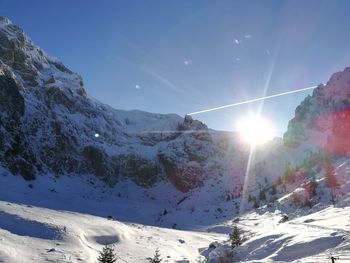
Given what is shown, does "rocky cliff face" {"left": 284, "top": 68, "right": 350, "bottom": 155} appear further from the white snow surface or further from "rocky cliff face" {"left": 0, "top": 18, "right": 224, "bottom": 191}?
"rocky cliff face" {"left": 0, "top": 18, "right": 224, "bottom": 191}

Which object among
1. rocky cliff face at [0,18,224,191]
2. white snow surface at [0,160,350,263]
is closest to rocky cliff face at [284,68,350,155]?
white snow surface at [0,160,350,263]

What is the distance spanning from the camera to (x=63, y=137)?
145 meters

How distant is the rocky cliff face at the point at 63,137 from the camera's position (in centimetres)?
12531

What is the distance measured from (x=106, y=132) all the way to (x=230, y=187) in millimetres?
65501

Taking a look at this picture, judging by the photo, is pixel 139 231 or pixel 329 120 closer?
pixel 139 231

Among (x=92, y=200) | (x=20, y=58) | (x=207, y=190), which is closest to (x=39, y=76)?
(x=20, y=58)

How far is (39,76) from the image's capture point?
164 m

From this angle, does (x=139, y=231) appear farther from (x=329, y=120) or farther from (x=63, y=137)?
(x=329, y=120)

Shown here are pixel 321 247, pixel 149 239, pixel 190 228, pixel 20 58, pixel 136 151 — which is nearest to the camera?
pixel 321 247

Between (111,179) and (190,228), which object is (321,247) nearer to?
(190,228)

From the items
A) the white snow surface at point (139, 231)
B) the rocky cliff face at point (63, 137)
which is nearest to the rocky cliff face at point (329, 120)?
the white snow surface at point (139, 231)

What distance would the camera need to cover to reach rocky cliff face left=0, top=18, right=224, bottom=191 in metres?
125

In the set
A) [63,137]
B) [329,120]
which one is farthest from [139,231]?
[329,120]

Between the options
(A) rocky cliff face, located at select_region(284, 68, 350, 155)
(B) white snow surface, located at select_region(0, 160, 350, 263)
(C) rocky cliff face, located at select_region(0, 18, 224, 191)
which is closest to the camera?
(B) white snow surface, located at select_region(0, 160, 350, 263)
